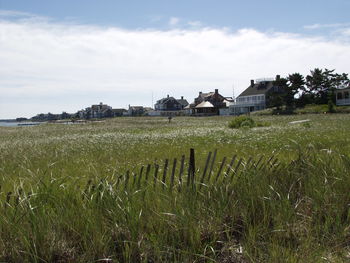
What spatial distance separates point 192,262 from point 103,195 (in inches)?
67.4

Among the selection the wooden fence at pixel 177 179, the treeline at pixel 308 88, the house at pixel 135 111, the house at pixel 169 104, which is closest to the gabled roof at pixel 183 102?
the house at pixel 169 104

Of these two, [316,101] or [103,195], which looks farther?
[316,101]

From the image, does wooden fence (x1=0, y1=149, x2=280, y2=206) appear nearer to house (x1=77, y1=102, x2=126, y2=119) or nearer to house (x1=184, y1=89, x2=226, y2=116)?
house (x1=184, y1=89, x2=226, y2=116)

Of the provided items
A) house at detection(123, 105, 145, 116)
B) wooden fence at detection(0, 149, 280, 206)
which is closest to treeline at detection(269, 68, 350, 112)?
wooden fence at detection(0, 149, 280, 206)

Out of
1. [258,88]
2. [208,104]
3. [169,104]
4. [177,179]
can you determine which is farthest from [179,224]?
[169,104]

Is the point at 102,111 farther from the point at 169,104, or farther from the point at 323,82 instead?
the point at 323,82

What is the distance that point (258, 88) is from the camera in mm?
103125

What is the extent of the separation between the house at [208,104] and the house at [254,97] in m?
9.50

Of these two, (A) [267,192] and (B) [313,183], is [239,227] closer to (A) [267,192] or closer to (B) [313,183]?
(A) [267,192]

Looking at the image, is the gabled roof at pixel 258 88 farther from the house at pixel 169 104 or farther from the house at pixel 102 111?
the house at pixel 102 111

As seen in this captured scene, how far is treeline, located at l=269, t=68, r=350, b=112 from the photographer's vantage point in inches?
2830

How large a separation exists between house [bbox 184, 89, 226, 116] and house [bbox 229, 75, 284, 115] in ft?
31.2

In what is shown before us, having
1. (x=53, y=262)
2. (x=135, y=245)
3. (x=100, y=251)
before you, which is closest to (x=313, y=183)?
(x=135, y=245)

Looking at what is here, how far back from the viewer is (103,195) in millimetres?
4957
